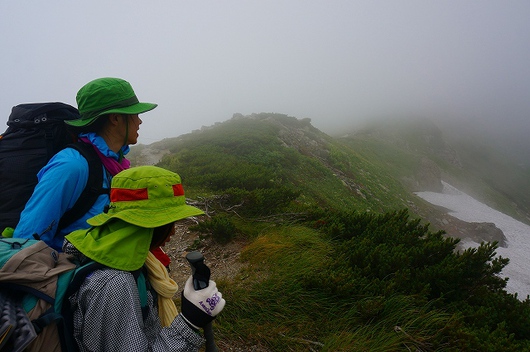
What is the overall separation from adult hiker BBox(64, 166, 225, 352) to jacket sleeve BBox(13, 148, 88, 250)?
1.58 feet

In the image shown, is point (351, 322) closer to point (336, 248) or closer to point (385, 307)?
point (385, 307)

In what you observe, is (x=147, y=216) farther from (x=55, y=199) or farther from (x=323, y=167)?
(x=323, y=167)

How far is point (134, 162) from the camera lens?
18.7 metres

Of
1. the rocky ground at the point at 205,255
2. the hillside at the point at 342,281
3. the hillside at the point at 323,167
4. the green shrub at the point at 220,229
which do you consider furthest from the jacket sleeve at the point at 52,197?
the hillside at the point at 323,167

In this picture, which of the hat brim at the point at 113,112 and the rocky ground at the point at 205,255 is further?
the rocky ground at the point at 205,255

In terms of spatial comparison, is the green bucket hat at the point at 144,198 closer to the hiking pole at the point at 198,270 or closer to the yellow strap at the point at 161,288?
the hiking pole at the point at 198,270

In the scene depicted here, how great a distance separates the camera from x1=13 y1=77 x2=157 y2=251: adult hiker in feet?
7.05

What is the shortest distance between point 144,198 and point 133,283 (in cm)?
50

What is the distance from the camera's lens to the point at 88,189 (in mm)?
2398

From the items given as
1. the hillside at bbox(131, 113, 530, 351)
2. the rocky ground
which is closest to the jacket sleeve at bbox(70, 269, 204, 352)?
the hillside at bbox(131, 113, 530, 351)

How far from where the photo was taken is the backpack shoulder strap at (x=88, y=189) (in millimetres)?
2357

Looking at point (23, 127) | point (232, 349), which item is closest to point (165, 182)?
point (23, 127)

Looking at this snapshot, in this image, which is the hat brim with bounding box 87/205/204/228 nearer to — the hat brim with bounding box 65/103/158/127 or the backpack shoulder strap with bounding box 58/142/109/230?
the backpack shoulder strap with bounding box 58/142/109/230

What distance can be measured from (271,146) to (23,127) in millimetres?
16956
